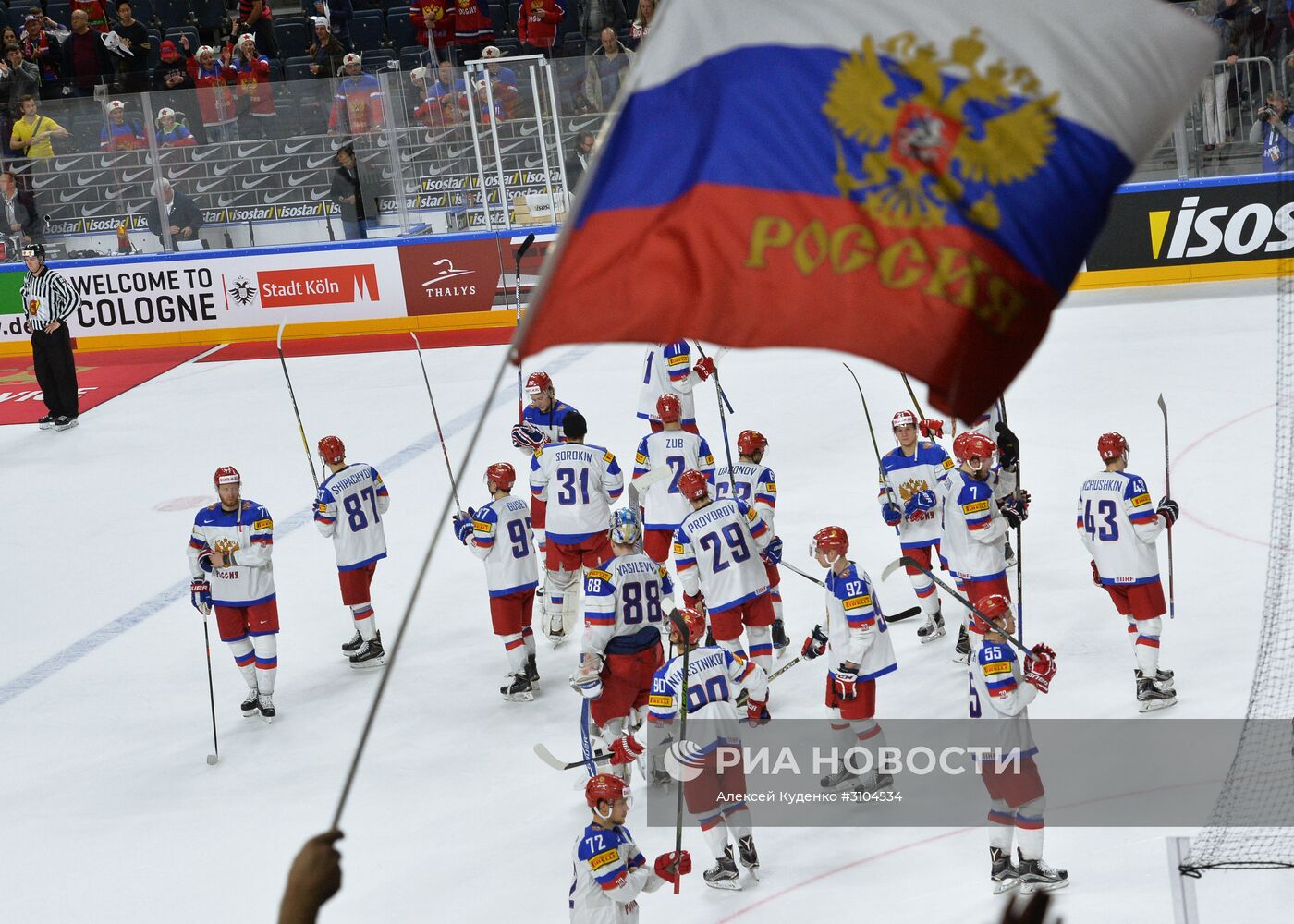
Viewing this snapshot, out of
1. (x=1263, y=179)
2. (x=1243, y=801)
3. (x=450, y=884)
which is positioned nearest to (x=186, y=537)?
(x=450, y=884)

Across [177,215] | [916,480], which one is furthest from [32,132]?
[916,480]

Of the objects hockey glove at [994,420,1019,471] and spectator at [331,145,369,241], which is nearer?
hockey glove at [994,420,1019,471]

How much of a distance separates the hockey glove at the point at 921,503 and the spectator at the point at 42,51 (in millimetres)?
17563

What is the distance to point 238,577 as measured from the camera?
9.82m

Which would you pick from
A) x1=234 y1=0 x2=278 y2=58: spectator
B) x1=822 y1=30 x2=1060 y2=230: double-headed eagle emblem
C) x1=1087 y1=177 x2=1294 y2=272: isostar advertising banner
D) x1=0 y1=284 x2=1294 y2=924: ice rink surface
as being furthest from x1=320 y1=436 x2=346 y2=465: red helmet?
x1=234 y1=0 x2=278 y2=58: spectator

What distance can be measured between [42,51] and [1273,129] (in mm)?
17685

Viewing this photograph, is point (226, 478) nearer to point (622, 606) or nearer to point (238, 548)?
point (238, 548)

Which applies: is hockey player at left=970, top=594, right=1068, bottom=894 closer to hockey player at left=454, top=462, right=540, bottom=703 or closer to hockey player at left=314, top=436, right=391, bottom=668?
hockey player at left=454, top=462, right=540, bottom=703

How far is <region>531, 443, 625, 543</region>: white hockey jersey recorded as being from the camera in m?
10.4

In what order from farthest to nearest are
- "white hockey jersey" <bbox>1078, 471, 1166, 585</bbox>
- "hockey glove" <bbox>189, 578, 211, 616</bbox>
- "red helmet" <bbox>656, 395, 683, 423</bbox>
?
"red helmet" <bbox>656, 395, 683, 423</bbox> < "hockey glove" <bbox>189, 578, 211, 616</bbox> < "white hockey jersey" <bbox>1078, 471, 1166, 585</bbox>

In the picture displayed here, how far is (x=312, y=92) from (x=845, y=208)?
56.8 ft

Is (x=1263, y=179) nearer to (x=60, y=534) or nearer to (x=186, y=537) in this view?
(x=186, y=537)

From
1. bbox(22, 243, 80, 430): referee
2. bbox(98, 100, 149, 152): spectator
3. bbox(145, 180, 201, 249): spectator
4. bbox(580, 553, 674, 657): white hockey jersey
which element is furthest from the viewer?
bbox(145, 180, 201, 249): spectator

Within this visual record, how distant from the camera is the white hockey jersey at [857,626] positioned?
7926mm
